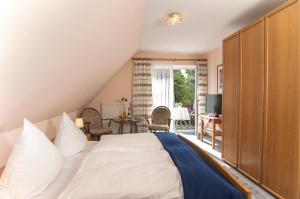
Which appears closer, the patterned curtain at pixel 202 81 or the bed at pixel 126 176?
the bed at pixel 126 176

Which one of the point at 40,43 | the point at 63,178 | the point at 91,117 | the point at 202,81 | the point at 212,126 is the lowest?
the point at 63,178

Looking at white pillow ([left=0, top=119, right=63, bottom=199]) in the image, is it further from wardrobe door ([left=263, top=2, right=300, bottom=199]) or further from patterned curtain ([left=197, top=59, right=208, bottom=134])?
patterned curtain ([left=197, top=59, right=208, bottom=134])

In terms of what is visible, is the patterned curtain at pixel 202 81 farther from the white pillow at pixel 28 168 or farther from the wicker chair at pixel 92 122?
the white pillow at pixel 28 168

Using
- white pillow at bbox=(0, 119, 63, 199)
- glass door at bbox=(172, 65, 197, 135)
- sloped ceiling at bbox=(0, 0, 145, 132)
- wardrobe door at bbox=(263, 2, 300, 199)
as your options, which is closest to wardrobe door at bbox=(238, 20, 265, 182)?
wardrobe door at bbox=(263, 2, 300, 199)

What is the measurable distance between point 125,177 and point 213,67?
15.4 feet

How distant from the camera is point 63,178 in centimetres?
178

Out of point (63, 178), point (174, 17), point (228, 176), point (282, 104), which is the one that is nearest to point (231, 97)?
point (282, 104)

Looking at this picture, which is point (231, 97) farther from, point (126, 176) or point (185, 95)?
point (185, 95)

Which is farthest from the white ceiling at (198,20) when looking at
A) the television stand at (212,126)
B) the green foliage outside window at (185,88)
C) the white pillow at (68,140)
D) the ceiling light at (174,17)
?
the white pillow at (68,140)

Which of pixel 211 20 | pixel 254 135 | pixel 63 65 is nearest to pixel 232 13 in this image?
pixel 211 20

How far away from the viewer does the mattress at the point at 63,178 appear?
5.03ft

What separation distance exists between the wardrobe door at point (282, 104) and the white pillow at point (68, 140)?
2.24 m

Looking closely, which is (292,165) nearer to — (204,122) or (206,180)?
(206,180)

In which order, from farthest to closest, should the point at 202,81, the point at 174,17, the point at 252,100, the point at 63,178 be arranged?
the point at 202,81 < the point at 174,17 < the point at 252,100 < the point at 63,178
